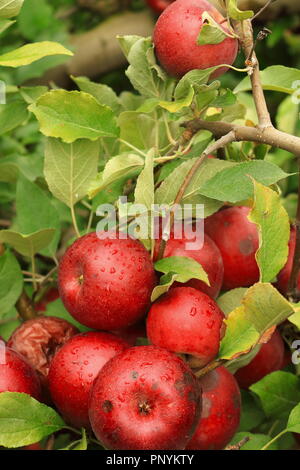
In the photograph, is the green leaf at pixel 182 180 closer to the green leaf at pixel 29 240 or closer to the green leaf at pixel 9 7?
the green leaf at pixel 29 240

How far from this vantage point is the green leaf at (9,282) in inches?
42.4

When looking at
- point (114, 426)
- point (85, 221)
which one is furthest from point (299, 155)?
point (85, 221)

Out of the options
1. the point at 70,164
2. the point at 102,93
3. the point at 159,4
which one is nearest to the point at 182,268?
the point at 70,164

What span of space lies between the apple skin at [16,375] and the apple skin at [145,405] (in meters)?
0.10

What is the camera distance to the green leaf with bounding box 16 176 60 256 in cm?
113

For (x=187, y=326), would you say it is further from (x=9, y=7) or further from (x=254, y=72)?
(x=9, y=7)

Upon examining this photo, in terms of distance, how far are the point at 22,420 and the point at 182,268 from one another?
9.9 inches

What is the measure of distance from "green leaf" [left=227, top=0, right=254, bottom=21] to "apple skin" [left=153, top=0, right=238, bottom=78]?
55 millimetres

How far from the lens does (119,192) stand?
1.08m

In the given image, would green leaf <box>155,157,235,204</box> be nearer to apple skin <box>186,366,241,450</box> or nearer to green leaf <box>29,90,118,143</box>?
green leaf <box>29,90,118,143</box>

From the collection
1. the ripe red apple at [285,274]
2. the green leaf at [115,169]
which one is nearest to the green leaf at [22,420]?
the green leaf at [115,169]

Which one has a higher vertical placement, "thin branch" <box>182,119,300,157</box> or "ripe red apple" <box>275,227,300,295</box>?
"thin branch" <box>182,119,300,157</box>

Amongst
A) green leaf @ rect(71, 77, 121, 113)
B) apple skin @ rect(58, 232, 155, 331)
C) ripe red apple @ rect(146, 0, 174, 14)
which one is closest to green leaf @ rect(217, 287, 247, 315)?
apple skin @ rect(58, 232, 155, 331)

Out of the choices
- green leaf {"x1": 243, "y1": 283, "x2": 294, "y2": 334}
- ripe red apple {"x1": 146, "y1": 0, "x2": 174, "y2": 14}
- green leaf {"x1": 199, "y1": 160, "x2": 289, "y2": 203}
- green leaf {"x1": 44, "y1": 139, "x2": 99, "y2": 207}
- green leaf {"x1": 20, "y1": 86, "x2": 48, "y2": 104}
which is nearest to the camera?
green leaf {"x1": 243, "y1": 283, "x2": 294, "y2": 334}
